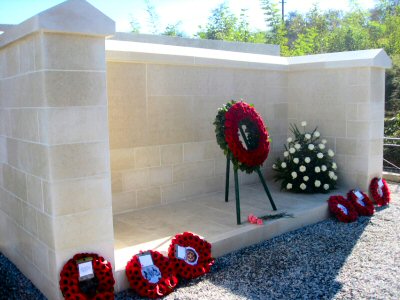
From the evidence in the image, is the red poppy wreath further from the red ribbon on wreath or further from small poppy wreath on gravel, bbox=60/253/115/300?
small poppy wreath on gravel, bbox=60/253/115/300

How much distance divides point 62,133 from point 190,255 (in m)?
1.57

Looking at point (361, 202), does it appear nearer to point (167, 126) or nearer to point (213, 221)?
point (213, 221)

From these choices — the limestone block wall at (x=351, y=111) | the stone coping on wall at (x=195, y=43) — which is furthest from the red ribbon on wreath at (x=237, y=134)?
the stone coping on wall at (x=195, y=43)

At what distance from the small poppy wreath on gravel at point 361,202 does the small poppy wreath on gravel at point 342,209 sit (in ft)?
0.37

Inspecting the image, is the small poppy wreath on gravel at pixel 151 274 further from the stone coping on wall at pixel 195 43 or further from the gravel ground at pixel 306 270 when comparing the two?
the stone coping on wall at pixel 195 43

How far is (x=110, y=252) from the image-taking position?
3369 millimetres

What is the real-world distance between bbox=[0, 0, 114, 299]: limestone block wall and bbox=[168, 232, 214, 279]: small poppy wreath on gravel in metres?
0.63

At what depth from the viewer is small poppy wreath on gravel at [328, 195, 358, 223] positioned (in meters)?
5.35

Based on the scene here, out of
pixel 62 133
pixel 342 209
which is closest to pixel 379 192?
pixel 342 209

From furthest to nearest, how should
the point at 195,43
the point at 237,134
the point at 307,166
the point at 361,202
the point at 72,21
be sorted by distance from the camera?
the point at 195,43
the point at 307,166
the point at 361,202
the point at 237,134
the point at 72,21

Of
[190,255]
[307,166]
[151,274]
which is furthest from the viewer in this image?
[307,166]

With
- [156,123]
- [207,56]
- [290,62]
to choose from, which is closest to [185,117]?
[156,123]

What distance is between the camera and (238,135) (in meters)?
4.74

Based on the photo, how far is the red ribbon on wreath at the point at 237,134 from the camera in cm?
465
